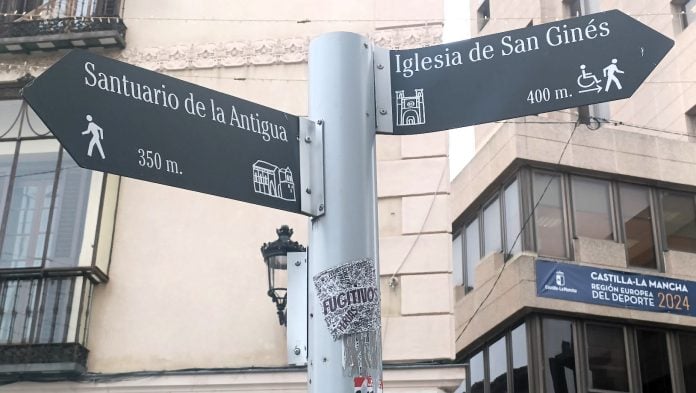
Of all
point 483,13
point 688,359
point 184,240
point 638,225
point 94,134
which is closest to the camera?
point 94,134

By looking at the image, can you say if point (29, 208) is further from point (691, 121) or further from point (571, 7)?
point (571, 7)

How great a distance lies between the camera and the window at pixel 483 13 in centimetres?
2684

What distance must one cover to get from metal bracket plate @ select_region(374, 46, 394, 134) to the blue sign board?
15.2m

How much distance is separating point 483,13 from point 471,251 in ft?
30.2

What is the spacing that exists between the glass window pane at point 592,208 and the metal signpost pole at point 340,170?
16.6 m

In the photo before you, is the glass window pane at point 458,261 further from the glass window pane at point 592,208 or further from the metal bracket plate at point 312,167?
the metal bracket plate at point 312,167

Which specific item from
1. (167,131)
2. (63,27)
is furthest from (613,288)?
(167,131)

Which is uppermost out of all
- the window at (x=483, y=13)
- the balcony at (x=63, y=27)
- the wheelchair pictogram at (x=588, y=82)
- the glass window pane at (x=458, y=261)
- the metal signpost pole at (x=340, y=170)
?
the window at (x=483, y=13)

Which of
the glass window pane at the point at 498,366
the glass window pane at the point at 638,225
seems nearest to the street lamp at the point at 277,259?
the glass window pane at the point at 498,366

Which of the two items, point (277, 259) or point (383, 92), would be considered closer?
point (383, 92)

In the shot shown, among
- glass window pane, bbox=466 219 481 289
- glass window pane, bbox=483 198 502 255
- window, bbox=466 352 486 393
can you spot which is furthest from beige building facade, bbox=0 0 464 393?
glass window pane, bbox=466 219 481 289

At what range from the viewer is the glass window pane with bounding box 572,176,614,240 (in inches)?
765

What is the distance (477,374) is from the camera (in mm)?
19703

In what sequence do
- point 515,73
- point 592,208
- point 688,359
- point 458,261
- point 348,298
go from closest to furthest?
point 348,298
point 515,73
point 688,359
point 592,208
point 458,261
